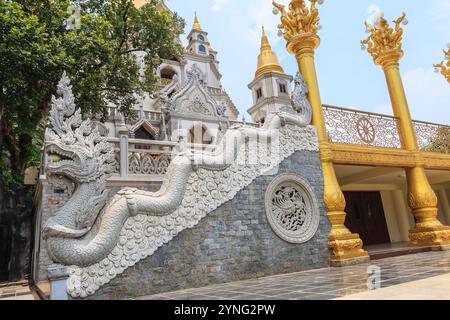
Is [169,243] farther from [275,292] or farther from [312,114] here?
[312,114]

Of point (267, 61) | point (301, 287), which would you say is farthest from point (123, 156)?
point (267, 61)

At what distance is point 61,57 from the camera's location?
8.27m

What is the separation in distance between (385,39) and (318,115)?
435 centimetres

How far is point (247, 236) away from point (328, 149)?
321cm

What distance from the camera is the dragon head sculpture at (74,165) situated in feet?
15.9

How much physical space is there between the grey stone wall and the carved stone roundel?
0.14 m

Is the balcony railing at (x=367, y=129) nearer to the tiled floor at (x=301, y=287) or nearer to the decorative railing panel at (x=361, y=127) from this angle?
the decorative railing panel at (x=361, y=127)

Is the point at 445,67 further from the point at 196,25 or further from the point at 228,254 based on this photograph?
the point at 196,25

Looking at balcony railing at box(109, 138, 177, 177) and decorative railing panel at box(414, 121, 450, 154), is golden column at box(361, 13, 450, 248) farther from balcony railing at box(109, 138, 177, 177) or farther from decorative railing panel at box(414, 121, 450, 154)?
balcony railing at box(109, 138, 177, 177)

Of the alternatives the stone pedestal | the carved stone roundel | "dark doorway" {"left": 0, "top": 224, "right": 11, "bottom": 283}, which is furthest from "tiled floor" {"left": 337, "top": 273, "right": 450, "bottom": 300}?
"dark doorway" {"left": 0, "top": 224, "right": 11, "bottom": 283}

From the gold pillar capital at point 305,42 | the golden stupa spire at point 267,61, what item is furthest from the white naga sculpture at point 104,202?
the golden stupa spire at point 267,61

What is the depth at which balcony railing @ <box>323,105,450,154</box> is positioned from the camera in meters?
8.66
